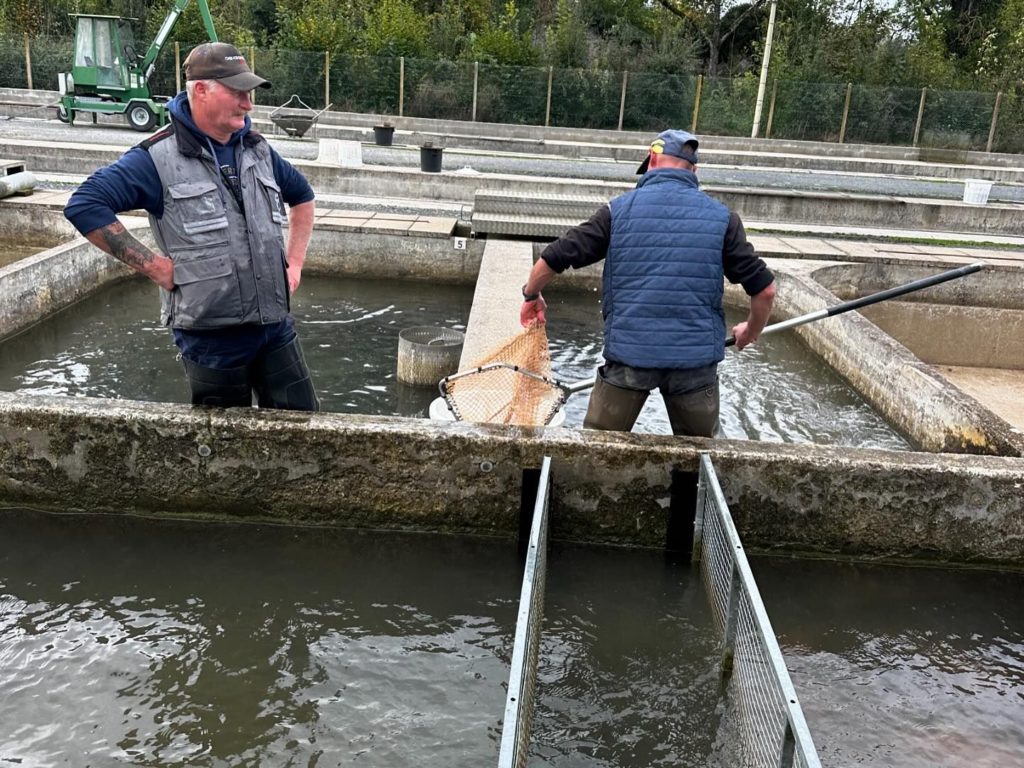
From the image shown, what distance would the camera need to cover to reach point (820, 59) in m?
32.5

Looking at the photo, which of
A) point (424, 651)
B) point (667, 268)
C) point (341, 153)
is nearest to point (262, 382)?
point (424, 651)

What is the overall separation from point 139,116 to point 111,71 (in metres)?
1.15

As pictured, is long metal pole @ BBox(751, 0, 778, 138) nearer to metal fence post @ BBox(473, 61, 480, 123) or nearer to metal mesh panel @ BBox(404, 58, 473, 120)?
metal fence post @ BBox(473, 61, 480, 123)

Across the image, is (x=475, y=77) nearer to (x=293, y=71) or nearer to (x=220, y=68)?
(x=293, y=71)

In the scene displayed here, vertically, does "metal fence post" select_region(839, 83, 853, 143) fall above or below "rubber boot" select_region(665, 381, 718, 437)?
above

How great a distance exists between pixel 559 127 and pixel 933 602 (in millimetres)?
26496

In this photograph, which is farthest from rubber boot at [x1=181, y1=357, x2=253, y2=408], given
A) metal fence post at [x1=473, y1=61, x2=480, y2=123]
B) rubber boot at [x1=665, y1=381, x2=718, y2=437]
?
metal fence post at [x1=473, y1=61, x2=480, y2=123]

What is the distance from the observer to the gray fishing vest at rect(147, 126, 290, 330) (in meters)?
3.57

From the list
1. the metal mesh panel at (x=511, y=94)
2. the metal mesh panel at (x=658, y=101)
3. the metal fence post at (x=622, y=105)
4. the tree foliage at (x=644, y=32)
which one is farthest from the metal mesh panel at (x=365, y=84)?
the metal mesh panel at (x=658, y=101)

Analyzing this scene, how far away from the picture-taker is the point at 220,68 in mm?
3434

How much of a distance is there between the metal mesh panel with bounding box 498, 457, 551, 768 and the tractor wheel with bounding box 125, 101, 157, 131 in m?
21.8

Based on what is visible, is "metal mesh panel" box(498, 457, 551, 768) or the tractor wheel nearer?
"metal mesh panel" box(498, 457, 551, 768)

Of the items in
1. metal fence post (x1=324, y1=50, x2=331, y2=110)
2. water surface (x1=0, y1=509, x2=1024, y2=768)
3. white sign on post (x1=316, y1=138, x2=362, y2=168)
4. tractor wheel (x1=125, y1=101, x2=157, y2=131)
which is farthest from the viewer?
metal fence post (x1=324, y1=50, x2=331, y2=110)

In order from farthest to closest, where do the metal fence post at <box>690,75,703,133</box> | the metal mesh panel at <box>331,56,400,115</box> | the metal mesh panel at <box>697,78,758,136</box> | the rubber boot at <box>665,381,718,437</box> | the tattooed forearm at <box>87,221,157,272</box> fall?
the metal mesh panel at <box>697,78,758,136</box> < the metal mesh panel at <box>331,56,400,115</box> < the metal fence post at <box>690,75,703,133</box> < the rubber boot at <box>665,381,718,437</box> < the tattooed forearm at <box>87,221,157,272</box>
